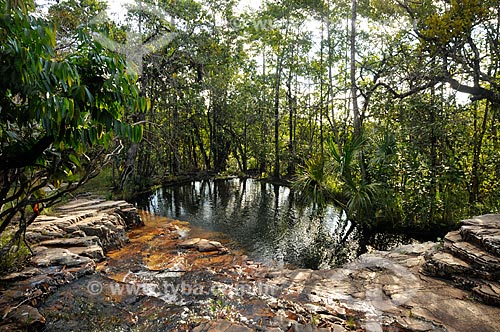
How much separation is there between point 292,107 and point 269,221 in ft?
12.9

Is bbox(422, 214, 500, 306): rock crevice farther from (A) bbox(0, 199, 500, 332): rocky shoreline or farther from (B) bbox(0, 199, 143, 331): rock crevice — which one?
(B) bbox(0, 199, 143, 331): rock crevice

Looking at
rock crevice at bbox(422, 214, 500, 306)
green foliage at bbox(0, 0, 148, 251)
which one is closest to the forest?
green foliage at bbox(0, 0, 148, 251)

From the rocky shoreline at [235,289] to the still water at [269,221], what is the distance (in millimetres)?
972

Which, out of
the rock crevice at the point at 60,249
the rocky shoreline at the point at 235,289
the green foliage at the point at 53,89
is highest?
the green foliage at the point at 53,89

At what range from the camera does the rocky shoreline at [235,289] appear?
327cm

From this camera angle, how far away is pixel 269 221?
8.98 metres

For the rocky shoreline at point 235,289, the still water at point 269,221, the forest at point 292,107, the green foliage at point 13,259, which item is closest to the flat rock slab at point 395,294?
the rocky shoreline at point 235,289

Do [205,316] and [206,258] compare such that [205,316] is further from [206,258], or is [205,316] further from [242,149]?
[242,149]

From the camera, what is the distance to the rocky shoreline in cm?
327

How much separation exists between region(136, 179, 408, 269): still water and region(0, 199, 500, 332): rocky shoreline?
97 cm

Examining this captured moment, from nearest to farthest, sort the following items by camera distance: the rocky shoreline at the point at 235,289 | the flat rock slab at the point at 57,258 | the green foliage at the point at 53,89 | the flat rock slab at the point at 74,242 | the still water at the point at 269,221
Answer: the green foliage at the point at 53,89
the rocky shoreline at the point at 235,289
the flat rock slab at the point at 57,258
the flat rock slab at the point at 74,242
the still water at the point at 269,221

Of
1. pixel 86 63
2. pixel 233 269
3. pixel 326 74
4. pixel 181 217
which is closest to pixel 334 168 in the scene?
pixel 233 269

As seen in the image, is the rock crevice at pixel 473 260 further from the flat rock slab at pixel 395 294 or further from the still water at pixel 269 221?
the still water at pixel 269 221

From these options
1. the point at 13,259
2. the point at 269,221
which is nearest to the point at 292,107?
the point at 269,221
